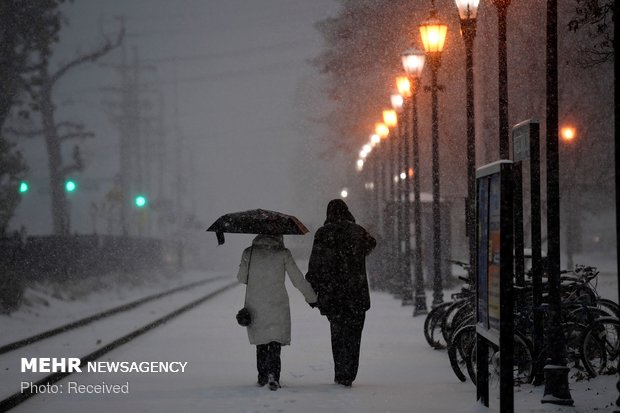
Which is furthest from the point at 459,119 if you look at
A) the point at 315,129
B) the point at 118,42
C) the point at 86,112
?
the point at 86,112

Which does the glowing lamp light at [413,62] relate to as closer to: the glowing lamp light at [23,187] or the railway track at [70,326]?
the railway track at [70,326]

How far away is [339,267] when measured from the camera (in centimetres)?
1146

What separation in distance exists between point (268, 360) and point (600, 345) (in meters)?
3.54

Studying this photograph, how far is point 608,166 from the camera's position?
4603cm

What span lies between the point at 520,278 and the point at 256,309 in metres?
3.35

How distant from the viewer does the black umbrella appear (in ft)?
37.3

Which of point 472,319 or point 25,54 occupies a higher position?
point 25,54

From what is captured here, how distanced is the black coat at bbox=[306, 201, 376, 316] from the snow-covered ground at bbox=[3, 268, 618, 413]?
906mm

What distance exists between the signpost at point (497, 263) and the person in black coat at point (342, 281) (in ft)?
8.62

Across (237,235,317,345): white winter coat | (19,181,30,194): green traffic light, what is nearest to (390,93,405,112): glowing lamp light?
(237,235,317,345): white winter coat

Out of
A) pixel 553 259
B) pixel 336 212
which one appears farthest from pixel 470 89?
pixel 553 259

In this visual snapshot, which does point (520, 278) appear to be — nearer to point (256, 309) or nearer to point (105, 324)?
point (256, 309)

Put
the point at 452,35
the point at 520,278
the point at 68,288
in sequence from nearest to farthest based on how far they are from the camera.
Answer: the point at 520,278 → the point at 68,288 → the point at 452,35

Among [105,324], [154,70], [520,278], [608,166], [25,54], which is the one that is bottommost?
[105,324]
